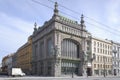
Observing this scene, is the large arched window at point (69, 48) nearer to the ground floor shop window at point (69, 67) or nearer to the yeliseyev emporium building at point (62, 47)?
the yeliseyev emporium building at point (62, 47)

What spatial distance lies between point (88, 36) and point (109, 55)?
704 inches

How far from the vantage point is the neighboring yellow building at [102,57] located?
80725 mm

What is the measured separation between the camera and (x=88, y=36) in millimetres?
78250

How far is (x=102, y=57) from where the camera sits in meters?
85.1

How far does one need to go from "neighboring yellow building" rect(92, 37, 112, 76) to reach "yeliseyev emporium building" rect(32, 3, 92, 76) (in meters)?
4.09

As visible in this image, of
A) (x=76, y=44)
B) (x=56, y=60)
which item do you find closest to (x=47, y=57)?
(x=56, y=60)

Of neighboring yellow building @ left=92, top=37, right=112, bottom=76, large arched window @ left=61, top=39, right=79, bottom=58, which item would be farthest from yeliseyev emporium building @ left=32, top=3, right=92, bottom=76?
neighboring yellow building @ left=92, top=37, right=112, bottom=76

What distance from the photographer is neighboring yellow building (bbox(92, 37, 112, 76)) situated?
3178 inches

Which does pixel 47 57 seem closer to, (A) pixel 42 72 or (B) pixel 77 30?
(A) pixel 42 72

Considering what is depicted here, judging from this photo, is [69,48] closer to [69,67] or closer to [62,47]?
[62,47]

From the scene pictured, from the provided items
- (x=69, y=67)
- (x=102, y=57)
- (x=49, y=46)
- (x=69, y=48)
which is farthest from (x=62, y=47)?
(x=102, y=57)

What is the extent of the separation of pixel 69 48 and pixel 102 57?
889 inches

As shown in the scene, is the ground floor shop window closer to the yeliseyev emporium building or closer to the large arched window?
the yeliseyev emporium building

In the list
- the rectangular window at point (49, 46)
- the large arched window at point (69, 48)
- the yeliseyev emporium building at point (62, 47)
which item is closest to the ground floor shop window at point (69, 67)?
the yeliseyev emporium building at point (62, 47)
